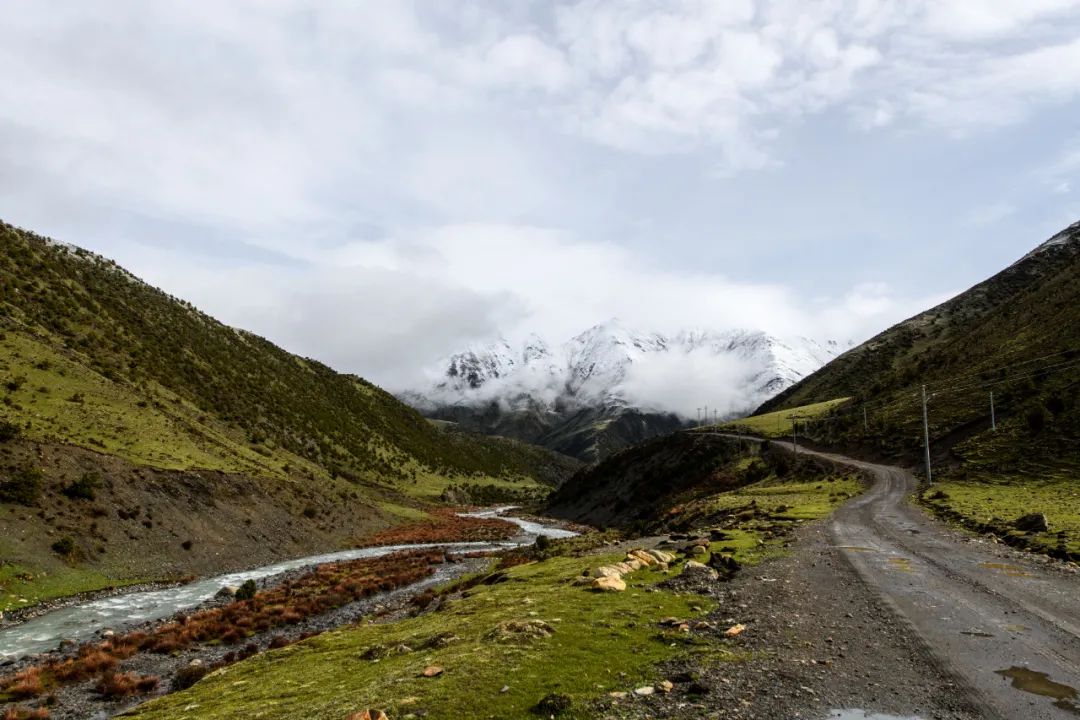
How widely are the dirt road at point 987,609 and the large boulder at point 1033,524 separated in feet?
10.6

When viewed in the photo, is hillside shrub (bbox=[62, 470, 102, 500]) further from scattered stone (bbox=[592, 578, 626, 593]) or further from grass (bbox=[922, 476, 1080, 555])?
grass (bbox=[922, 476, 1080, 555])

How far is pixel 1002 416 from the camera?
7331cm

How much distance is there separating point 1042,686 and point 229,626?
36.8 meters

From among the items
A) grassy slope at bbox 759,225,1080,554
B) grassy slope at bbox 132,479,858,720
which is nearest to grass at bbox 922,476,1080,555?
grassy slope at bbox 759,225,1080,554

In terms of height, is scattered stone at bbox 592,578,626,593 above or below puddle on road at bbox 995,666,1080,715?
below

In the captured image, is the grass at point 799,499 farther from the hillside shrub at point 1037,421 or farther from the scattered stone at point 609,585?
the scattered stone at point 609,585

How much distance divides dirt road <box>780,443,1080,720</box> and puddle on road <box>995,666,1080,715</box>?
2 cm

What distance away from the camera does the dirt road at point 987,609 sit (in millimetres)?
13008

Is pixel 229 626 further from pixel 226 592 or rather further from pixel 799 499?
pixel 799 499

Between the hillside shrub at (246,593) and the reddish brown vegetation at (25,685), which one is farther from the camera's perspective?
the hillside shrub at (246,593)

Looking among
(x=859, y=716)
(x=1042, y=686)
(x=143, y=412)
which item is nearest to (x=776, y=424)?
(x=143, y=412)

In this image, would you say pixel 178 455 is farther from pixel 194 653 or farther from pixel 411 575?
pixel 194 653

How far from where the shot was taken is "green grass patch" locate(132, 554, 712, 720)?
1394cm

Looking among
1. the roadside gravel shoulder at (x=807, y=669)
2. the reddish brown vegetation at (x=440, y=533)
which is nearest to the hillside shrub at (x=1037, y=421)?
the roadside gravel shoulder at (x=807, y=669)
